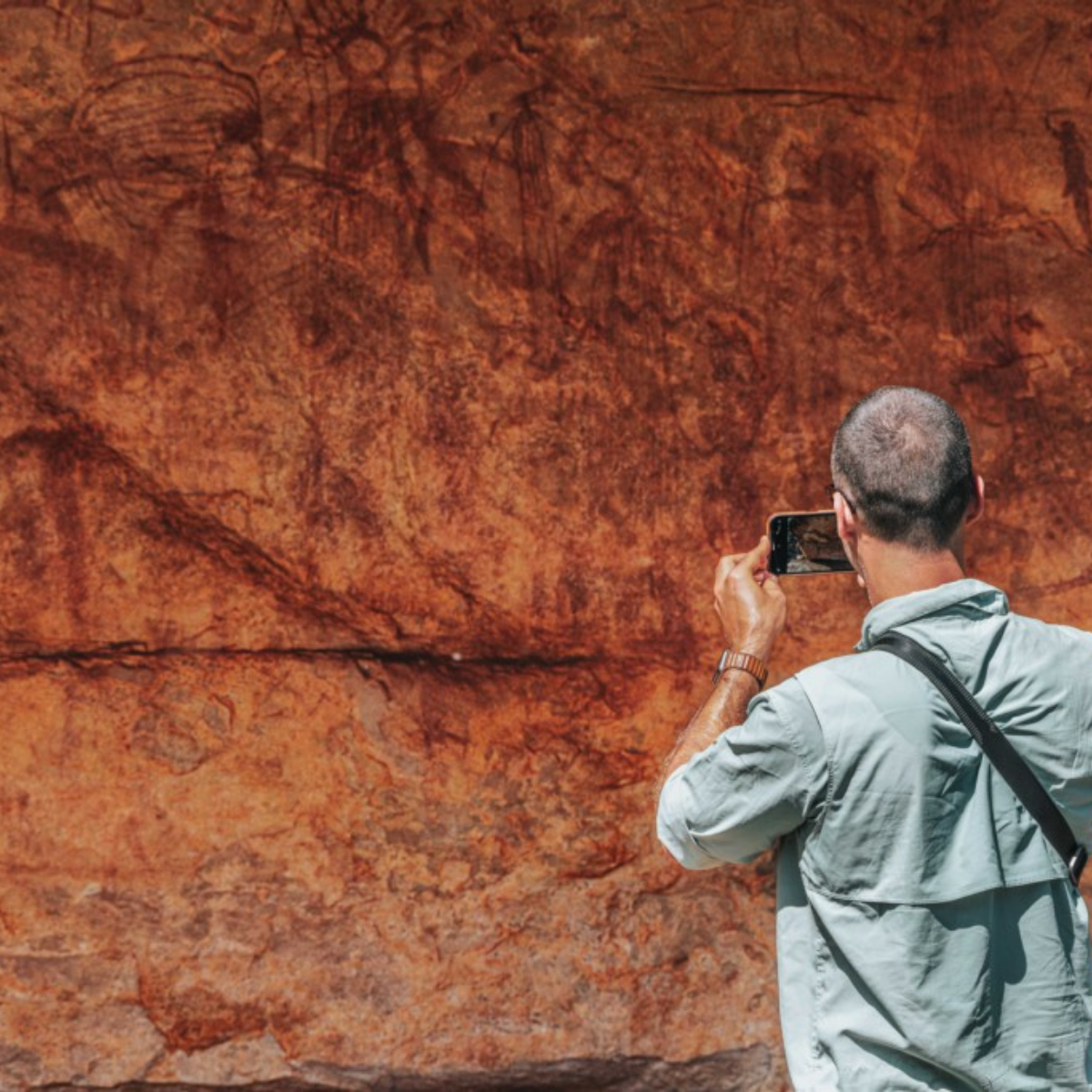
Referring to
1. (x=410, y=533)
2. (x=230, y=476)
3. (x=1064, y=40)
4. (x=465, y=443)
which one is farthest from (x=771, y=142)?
(x=230, y=476)

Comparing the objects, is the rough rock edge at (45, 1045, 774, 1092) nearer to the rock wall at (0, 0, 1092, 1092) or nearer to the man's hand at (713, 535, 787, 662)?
the rock wall at (0, 0, 1092, 1092)

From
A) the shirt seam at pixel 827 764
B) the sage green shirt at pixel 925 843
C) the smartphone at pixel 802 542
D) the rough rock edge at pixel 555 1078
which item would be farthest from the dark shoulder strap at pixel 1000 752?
the rough rock edge at pixel 555 1078

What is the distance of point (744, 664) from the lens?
1.72 m

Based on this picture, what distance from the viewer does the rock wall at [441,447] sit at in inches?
99.4

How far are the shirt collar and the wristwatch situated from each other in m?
0.25

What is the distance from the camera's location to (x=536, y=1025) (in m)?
2.64

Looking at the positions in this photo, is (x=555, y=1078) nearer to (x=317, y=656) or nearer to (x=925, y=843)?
(x=317, y=656)

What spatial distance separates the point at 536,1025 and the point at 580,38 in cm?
184

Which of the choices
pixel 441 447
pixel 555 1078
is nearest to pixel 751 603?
pixel 441 447

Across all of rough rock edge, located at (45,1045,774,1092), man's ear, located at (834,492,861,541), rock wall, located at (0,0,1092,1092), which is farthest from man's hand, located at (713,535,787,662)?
rough rock edge, located at (45,1045,774,1092)

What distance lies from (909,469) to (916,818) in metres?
0.36

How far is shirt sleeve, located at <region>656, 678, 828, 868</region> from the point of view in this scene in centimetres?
139

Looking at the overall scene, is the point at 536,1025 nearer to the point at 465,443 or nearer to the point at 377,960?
the point at 377,960

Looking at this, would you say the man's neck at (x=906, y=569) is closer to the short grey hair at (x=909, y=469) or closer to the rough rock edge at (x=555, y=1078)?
the short grey hair at (x=909, y=469)
